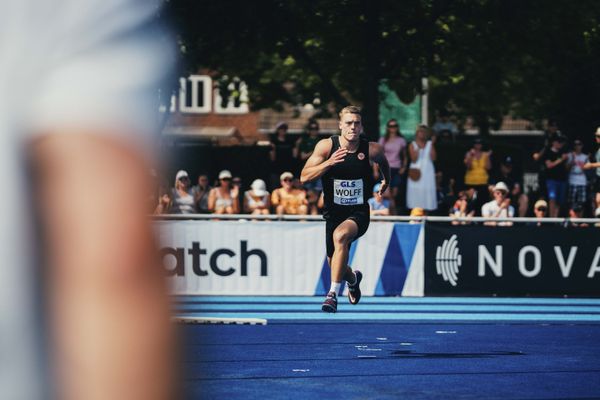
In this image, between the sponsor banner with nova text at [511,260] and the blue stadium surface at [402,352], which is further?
the sponsor banner with nova text at [511,260]

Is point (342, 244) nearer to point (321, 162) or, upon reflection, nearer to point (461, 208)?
point (321, 162)

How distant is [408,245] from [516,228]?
1.48 meters

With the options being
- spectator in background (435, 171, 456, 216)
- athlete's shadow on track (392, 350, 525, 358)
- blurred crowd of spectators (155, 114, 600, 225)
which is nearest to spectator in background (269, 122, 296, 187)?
blurred crowd of spectators (155, 114, 600, 225)

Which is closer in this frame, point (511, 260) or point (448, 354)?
point (448, 354)

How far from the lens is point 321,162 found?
39.0ft

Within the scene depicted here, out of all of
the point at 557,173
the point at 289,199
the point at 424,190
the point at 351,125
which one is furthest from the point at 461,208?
the point at 351,125

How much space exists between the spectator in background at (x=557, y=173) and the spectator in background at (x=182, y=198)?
5.53 m

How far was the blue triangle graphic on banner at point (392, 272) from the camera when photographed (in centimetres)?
1831

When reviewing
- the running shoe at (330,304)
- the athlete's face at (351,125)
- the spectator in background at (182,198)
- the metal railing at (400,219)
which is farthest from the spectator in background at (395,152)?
the athlete's face at (351,125)

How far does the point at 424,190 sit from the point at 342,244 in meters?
7.36

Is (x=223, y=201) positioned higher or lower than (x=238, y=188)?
lower

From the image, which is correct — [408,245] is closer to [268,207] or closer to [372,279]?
[372,279]

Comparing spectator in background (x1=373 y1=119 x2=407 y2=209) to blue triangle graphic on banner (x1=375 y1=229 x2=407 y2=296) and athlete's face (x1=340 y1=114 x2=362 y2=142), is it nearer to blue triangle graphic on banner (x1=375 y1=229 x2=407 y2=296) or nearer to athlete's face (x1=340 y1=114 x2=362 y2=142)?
blue triangle graphic on banner (x1=375 y1=229 x2=407 y2=296)

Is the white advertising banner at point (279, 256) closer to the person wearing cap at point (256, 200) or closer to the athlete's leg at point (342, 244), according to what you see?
the person wearing cap at point (256, 200)
